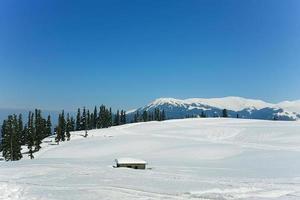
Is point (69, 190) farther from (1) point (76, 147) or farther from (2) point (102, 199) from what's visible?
(1) point (76, 147)

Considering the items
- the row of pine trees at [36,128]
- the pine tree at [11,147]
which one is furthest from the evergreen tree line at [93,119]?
the pine tree at [11,147]

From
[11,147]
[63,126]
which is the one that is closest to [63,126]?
[63,126]

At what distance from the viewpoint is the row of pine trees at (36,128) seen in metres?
92.4

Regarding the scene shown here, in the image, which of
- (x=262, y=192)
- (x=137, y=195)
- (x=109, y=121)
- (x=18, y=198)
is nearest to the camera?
(x=18, y=198)

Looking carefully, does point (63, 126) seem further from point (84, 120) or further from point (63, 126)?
point (84, 120)

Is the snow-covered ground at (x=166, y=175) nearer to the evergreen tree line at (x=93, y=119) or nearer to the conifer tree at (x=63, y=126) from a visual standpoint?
the conifer tree at (x=63, y=126)

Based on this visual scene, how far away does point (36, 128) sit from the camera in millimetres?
116062

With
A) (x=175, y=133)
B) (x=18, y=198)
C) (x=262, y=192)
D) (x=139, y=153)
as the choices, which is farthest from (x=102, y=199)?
(x=175, y=133)

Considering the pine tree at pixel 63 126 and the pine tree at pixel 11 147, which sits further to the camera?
the pine tree at pixel 63 126

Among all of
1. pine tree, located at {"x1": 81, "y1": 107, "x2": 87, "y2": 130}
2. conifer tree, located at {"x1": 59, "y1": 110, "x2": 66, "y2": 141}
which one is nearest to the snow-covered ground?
conifer tree, located at {"x1": 59, "y1": 110, "x2": 66, "y2": 141}

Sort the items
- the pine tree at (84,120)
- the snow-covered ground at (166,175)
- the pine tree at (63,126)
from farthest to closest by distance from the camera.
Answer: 1. the pine tree at (84,120)
2. the pine tree at (63,126)
3. the snow-covered ground at (166,175)

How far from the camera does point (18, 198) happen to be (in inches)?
1093

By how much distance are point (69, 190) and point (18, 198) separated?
484 centimetres

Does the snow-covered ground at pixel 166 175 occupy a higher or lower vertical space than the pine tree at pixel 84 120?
lower
